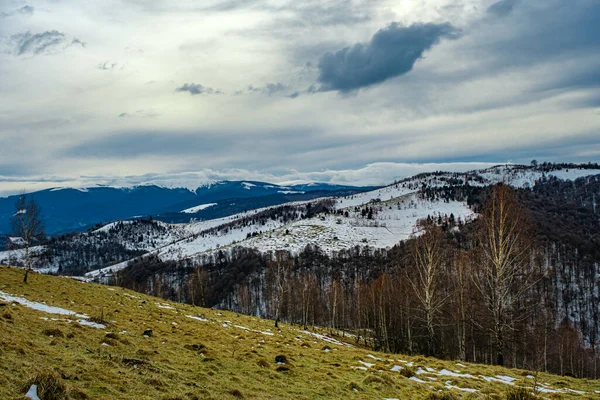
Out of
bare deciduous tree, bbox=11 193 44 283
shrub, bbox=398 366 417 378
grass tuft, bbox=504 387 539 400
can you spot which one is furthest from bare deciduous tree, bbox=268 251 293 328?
grass tuft, bbox=504 387 539 400

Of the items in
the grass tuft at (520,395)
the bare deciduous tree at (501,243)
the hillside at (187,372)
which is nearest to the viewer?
the hillside at (187,372)

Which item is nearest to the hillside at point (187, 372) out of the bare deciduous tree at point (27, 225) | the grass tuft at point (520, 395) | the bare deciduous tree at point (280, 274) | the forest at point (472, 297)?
the grass tuft at point (520, 395)

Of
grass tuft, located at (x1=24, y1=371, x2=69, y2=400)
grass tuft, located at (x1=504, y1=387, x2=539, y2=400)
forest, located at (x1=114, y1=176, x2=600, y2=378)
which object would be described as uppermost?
grass tuft, located at (x1=24, y1=371, x2=69, y2=400)

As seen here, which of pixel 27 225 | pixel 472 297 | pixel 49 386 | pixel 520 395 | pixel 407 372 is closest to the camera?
pixel 49 386

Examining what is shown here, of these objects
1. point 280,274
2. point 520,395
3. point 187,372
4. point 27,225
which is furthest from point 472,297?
point 27,225

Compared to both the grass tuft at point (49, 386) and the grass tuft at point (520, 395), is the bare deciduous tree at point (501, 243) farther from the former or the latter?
the grass tuft at point (49, 386)

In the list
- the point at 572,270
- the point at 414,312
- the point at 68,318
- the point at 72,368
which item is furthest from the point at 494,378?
the point at 572,270

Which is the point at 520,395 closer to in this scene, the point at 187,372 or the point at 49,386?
the point at 187,372

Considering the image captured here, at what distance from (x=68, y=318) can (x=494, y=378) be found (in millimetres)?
25166

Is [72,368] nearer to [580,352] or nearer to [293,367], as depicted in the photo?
[293,367]

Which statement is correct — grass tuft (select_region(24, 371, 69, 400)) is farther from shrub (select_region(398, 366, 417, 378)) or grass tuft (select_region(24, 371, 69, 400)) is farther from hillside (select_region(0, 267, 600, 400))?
shrub (select_region(398, 366, 417, 378))

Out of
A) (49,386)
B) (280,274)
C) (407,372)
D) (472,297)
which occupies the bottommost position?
(280,274)

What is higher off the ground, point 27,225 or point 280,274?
point 27,225

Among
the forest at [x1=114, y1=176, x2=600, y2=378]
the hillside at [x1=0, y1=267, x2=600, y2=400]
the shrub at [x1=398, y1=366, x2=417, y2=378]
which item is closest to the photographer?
the hillside at [x1=0, y1=267, x2=600, y2=400]
